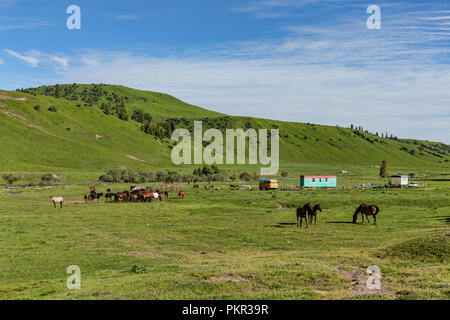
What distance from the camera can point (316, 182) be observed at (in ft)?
256

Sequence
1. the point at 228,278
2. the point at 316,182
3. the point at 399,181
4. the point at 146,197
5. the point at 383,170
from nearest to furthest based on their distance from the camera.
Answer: the point at 228,278, the point at 146,197, the point at 316,182, the point at 399,181, the point at 383,170

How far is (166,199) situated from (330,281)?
146 feet

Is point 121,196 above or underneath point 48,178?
underneath

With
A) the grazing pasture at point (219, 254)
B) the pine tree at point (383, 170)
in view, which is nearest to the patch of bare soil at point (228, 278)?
the grazing pasture at point (219, 254)

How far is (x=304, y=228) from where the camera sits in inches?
1227

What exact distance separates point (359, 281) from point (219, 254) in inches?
375

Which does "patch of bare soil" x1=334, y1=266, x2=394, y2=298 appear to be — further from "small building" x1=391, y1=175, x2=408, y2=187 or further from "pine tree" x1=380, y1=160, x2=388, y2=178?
"pine tree" x1=380, y1=160, x2=388, y2=178

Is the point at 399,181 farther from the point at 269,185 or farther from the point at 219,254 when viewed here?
the point at 219,254

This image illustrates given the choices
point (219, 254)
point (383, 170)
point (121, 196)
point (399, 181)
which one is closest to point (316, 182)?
point (399, 181)

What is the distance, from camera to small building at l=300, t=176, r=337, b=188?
76.6 metres

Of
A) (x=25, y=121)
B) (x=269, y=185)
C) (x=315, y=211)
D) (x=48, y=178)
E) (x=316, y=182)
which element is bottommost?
(x=315, y=211)

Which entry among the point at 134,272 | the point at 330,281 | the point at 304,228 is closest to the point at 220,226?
the point at 304,228

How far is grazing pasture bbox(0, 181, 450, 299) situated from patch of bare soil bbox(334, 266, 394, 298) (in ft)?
0.17
